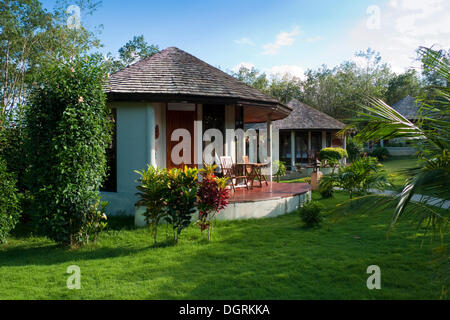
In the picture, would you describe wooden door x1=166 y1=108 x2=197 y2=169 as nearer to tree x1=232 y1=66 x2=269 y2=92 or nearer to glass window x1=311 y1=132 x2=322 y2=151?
glass window x1=311 y1=132 x2=322 y2=151

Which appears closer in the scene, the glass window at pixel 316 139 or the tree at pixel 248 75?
the glass window at pixel 316 139

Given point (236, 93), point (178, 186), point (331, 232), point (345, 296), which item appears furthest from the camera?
point (236, 93)

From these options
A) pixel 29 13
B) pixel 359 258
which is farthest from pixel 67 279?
pixel 29 13

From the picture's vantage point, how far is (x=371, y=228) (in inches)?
295

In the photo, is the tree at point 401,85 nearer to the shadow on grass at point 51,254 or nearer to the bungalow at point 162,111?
the bungalow at point 162,111

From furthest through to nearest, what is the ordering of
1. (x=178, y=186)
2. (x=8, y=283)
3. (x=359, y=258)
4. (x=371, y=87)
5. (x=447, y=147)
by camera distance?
(x=371, y=87)
(x=178, y=186)
(x=359, y=258)
(x=8, y=283)
(x=447, y=147)

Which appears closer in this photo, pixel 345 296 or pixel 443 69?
pixel 443 69

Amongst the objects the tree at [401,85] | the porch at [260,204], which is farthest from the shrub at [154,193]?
the tree at [401,85]

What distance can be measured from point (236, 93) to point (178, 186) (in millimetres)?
4222

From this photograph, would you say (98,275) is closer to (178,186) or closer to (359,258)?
(178,186)

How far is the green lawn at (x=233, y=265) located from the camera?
163 inches

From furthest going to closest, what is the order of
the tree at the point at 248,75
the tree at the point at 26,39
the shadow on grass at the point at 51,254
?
1. the tree at the point at 248,75
2. the tree at the point at 26,39
3. the shadow on grass at the point at 51,254

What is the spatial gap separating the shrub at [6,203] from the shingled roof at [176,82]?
3019 millimetres

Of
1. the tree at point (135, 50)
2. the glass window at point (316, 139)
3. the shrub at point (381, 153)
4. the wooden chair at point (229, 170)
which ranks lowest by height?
the wooden chair at point (229, 170)
